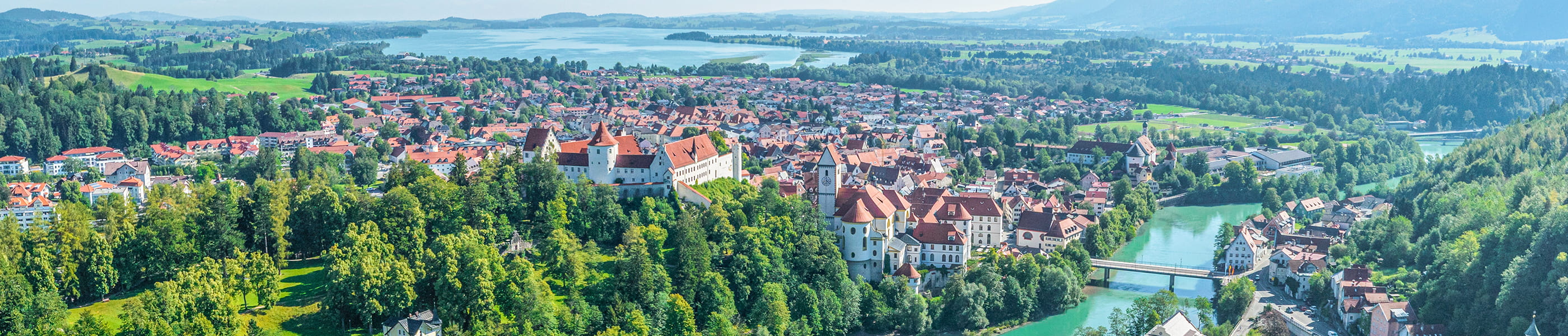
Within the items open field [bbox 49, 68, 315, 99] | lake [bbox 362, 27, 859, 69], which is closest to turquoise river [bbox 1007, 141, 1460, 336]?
open field [bbox 49, 68, 315, 99]

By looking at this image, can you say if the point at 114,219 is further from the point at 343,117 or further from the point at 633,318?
the point at 343,117

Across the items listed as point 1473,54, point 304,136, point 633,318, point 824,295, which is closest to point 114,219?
point 633,318

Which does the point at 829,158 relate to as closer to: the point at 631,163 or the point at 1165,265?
the point at 631,163

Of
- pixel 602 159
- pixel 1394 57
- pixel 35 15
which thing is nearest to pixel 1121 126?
pixel 602 159

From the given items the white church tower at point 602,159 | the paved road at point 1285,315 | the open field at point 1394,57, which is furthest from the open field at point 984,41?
the white church tower at point 602,159

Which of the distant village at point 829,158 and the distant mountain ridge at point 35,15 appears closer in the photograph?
the distant village at point 829,158

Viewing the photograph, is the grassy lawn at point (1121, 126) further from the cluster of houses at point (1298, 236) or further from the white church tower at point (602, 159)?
the white church tower at point (602, 159)
